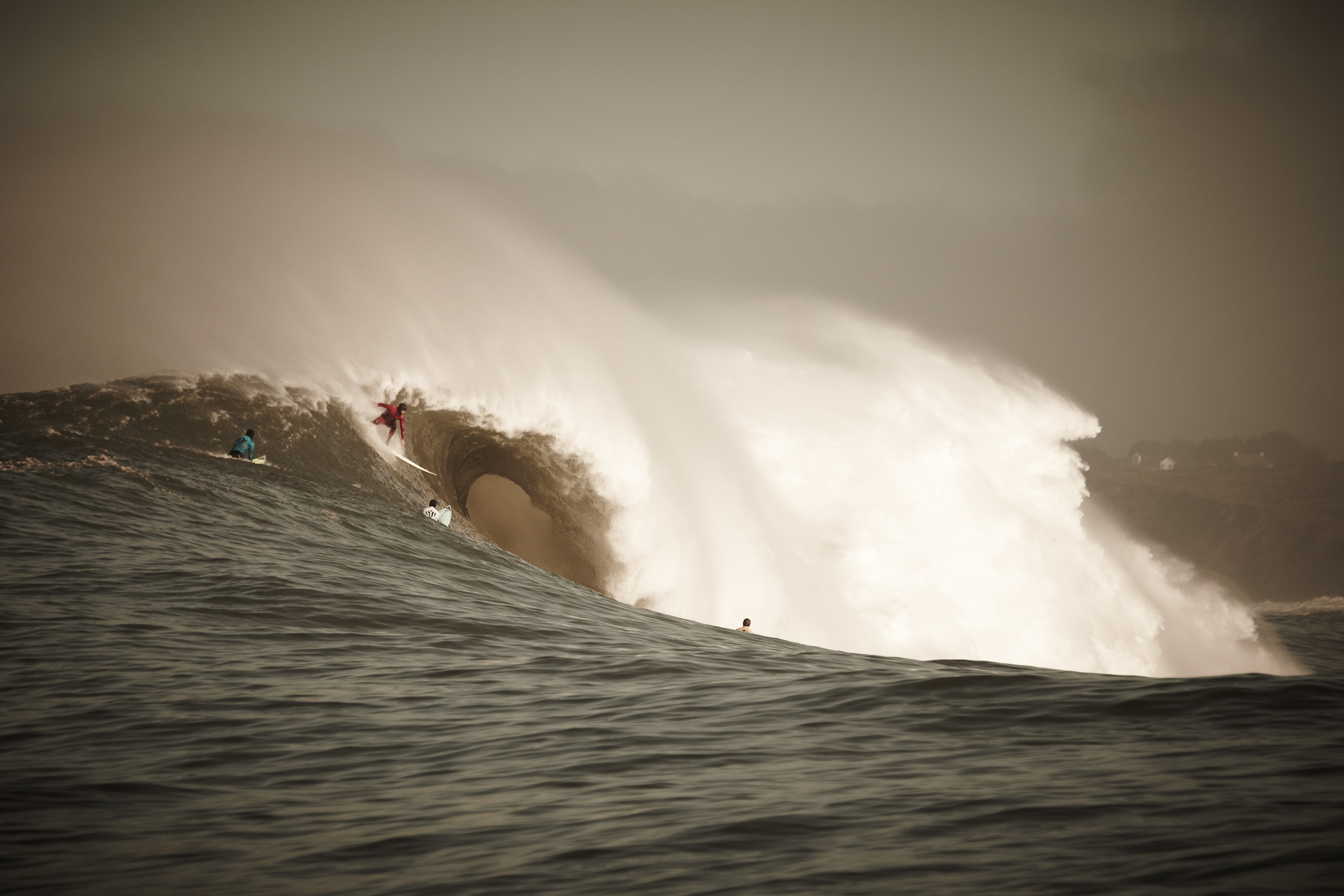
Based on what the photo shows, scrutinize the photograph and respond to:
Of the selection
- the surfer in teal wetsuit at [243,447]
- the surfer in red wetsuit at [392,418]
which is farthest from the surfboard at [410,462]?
the surfer in teal wetsuit at [243,447]

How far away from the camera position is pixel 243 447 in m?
→ 15.5

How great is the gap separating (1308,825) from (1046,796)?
1.02 m

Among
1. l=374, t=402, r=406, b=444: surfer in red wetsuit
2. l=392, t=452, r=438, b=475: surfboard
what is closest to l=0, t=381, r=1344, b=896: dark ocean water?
l=392, t=452, r=438, b=475: surfboard

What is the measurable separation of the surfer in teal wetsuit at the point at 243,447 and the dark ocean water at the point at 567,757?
5470mm

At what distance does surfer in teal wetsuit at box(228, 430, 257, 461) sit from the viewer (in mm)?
15461

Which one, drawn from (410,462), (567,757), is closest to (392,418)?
(410,462)

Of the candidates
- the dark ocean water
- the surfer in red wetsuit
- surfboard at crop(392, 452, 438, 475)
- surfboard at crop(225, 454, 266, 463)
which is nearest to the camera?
the dark ocean water

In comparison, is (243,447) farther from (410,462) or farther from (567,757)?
(567,757)

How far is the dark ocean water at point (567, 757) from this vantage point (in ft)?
11.1

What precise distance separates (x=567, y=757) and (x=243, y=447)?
12.9 metres

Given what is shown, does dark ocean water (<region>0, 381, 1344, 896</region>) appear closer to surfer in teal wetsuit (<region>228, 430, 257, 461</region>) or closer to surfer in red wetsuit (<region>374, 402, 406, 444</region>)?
surfer in teal wetsuit (<region>228, 430, 257, 461</region>)

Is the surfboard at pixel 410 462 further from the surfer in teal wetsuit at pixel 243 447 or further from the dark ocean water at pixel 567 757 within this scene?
the dark ocean water at pixel 567 757

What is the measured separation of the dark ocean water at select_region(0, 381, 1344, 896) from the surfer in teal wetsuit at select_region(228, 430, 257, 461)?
17.9 ft

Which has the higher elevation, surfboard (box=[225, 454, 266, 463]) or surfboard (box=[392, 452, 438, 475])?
surfboard (box=[392, 452, 438, 475])
